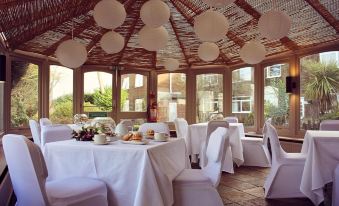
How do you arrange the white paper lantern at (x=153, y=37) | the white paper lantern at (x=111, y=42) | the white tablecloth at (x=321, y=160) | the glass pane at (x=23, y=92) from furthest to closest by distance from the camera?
the glass pane at (x=23, y=92) < the white paper lantern at (x=111, y=42) < the white paper lantern at (x=153, y=37) < the white tablecloth at (x=321, y=160)

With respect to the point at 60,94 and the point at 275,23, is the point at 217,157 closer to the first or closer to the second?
the point at 275,23

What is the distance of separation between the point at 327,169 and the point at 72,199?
2717mm

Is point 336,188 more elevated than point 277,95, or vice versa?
point 277,95

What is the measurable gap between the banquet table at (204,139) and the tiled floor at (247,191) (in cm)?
32

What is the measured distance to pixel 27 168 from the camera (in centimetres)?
202

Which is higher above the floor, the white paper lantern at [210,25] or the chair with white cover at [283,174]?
the white paper lantern at [210,25]

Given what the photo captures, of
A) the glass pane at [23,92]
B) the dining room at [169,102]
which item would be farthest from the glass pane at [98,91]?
the glass pane at [23,92]

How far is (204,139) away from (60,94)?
344 centimetres

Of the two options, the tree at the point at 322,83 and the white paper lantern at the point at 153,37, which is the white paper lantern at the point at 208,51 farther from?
the tree at the point at 322,83

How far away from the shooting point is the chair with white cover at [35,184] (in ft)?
6.59

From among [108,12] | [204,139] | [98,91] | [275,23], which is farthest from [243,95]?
[108,12]

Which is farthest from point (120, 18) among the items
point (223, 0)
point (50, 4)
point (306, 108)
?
point (306, 108)

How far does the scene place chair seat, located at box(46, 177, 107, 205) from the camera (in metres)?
2.17

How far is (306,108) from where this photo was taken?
6195 mm
